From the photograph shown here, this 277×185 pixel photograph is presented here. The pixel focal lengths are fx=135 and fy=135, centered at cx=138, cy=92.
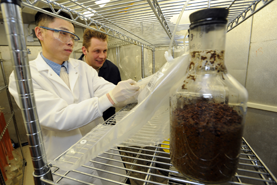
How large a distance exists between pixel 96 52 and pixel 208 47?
1378 millimetres

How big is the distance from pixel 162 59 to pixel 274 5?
128 centimetres

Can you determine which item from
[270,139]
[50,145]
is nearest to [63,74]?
[50,145]

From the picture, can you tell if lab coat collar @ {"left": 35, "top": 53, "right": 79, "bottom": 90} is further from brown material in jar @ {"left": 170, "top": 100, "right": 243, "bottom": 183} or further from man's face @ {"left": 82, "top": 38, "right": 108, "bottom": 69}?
brown material in jar @ {"left": 170, "top": 100, "right": 243, "bottom": 183}

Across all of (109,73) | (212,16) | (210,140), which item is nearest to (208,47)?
(212,16)

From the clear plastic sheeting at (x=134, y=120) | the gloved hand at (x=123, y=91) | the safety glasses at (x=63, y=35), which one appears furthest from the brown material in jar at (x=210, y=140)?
the safety glasses at (x=63, y=35)

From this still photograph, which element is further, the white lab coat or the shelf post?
the white lab coat

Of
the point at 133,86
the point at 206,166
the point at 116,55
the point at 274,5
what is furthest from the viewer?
the point at 116,55

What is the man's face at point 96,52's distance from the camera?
1.46m

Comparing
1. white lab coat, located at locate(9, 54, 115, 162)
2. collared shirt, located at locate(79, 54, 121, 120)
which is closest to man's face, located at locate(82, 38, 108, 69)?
collared shirt, located at locate(79, 54, 121, 120)

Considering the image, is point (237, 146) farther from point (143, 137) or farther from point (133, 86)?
point (133, 86)

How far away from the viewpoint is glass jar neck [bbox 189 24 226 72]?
0.29 m

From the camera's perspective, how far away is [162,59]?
214 centimetres

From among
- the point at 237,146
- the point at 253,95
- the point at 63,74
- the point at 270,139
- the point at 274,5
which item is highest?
the point at 274,5

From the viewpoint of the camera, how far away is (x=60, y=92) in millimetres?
892
